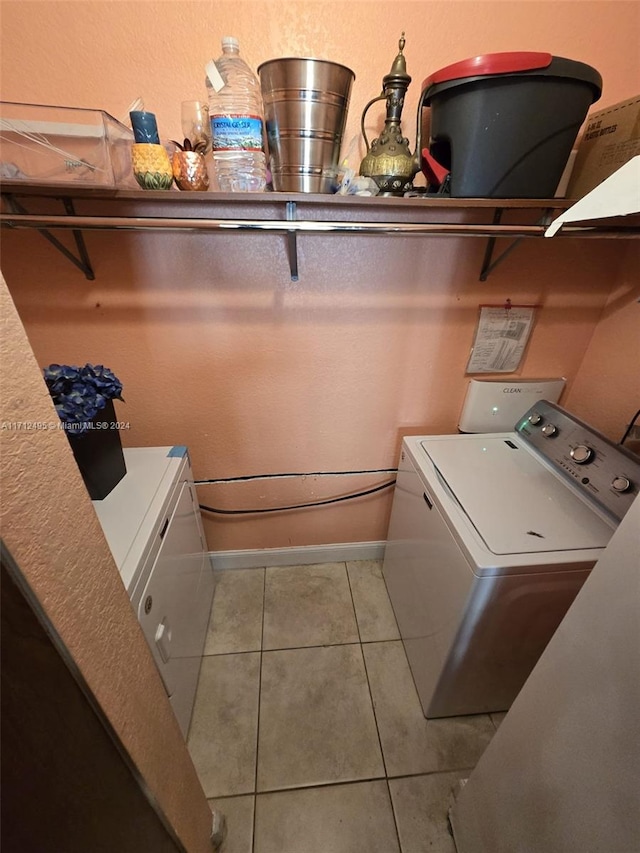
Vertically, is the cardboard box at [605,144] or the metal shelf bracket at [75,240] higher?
the cardboard box at [605,144]

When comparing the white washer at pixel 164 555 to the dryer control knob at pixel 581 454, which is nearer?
the white washer at pixel 164 555

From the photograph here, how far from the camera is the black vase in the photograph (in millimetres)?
943

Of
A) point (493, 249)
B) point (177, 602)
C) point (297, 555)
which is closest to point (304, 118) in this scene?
point (493, 249)

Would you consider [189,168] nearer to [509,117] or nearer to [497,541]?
[509,117]

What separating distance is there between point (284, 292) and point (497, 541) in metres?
0.96

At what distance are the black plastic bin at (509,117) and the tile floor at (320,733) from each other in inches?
62.8

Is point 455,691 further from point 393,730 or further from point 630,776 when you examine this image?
point 630,776

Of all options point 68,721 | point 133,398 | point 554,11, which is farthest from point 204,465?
point 554,11

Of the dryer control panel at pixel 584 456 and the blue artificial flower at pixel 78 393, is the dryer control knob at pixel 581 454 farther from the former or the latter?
the blue artificial flower at pixel 78 393

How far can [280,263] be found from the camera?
1.12 metres

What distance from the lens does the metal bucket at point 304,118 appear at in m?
0.73

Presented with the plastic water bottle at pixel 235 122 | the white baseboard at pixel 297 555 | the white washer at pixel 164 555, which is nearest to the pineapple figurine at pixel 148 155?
the plastic water bottle at pixel 235 122

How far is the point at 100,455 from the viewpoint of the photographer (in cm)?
101

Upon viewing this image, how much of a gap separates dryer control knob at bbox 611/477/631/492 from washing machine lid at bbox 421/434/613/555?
9cm
